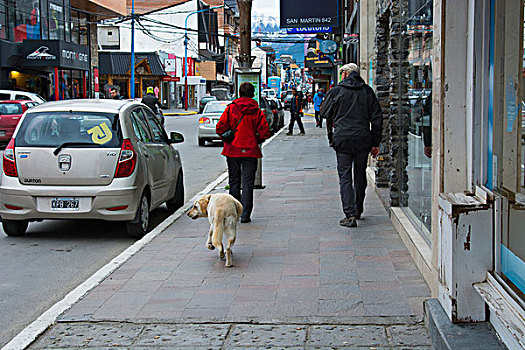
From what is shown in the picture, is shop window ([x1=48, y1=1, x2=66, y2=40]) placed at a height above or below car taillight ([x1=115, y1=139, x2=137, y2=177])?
above

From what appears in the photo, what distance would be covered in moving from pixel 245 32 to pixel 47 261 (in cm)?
650

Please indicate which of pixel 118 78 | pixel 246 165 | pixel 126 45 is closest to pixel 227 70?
pixel 126 45

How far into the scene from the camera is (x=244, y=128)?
347 inches

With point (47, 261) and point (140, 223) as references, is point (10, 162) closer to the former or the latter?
point (47, 261)

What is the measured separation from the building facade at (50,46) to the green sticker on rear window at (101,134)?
90.5 ft

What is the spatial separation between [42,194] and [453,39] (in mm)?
5396

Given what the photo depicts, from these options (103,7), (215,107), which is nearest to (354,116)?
(215,107)

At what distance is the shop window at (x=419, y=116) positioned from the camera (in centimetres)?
652

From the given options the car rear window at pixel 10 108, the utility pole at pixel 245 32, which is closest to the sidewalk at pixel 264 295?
the utility pole at pixel 245 32

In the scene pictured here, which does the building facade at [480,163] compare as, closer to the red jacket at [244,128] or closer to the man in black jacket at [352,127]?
the man in black jacket at [352,127]

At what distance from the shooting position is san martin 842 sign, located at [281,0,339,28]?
22.9 meters

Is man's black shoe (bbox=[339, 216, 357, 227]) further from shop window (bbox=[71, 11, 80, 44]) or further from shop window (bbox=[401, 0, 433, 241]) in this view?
shop window (bbox=[71, 11, 80, 44])

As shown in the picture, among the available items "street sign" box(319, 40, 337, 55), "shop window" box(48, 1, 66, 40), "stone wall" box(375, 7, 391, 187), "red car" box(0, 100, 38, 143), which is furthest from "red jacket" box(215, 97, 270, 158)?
"shop window" box(48, 1, 66, 40)

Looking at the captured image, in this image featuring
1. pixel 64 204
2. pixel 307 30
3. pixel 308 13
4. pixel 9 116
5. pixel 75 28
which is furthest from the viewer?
pixel 75 28
